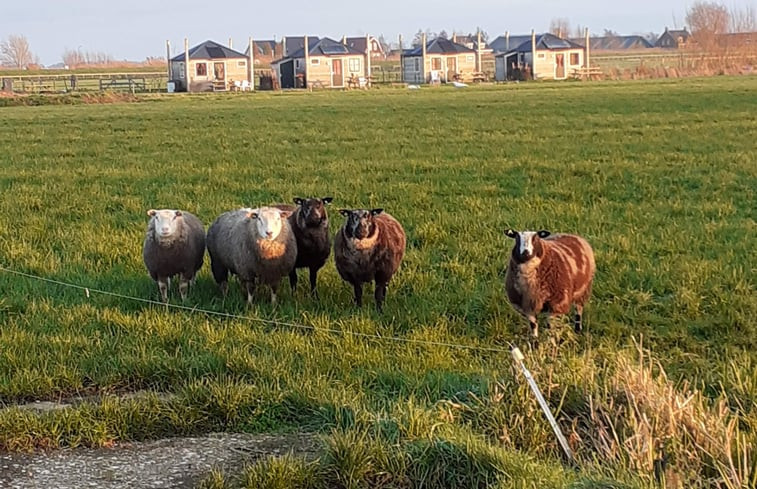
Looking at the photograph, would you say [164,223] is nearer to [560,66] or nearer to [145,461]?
[145,461]

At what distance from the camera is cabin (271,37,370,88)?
84.2 metres

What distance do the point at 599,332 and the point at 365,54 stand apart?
83.7m

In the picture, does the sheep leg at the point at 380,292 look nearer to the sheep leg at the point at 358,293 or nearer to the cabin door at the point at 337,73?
the sheep leg at the point at 358,293

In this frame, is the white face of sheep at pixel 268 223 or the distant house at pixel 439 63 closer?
the white face of sheep at pixel 268 223

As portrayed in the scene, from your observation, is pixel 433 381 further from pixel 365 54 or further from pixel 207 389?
pixel 365 54

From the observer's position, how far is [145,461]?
5074mm

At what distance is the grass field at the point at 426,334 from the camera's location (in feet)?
15.7

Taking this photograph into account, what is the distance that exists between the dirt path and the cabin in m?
78.5

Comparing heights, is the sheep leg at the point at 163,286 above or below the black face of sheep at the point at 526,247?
below

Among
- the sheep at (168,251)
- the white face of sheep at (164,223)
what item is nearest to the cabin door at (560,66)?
the sheep at (168,251)

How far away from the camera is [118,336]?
7.53m

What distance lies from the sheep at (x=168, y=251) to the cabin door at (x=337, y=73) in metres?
77.3

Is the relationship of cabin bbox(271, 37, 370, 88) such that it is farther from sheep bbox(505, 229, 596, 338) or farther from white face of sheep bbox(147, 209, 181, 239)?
sheep bbox(505, 229, 596, 338)

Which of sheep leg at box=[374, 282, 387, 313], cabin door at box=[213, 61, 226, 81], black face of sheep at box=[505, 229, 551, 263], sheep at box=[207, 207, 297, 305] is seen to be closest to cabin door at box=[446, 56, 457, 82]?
cabin door at box=[213, 61, 226, 81]
